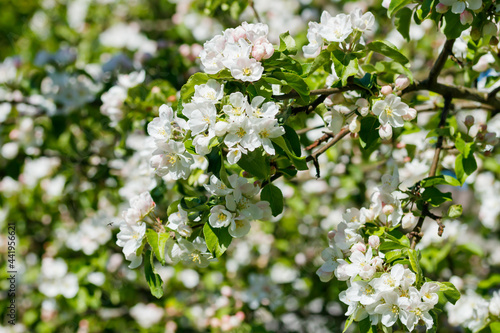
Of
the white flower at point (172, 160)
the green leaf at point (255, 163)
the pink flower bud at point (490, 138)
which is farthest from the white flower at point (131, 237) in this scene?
the pink flower bud at point (490, 138)

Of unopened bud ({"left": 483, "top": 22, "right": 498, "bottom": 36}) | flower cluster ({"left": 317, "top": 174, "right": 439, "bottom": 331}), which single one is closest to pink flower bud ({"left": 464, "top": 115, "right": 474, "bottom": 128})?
unopened bud ({"left": 483, "top": 22, "right": 498, "bottom": 36})

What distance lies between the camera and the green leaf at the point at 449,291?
1.13 metres

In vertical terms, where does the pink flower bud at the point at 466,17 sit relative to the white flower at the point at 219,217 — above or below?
above

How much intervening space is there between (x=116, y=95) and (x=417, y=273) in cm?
127

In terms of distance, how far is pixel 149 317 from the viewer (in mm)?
2719

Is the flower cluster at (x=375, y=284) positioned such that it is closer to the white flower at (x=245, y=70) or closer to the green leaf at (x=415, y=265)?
the green leaf at (x=415, y=265)

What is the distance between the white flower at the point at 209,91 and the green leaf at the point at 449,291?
677 millimetres

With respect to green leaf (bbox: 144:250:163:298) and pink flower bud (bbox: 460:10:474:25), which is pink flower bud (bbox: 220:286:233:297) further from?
pink flower bud (bbox: 460:10:474:25)

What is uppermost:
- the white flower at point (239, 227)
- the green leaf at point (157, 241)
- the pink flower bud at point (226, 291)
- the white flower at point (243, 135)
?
the white flower at point (243, 135)

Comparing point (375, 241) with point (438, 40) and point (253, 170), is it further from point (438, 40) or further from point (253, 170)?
point (438, 40)

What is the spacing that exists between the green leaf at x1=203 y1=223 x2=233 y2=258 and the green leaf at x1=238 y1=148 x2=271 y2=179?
0.17 metres

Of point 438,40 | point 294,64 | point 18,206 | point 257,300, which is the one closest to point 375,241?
point 294,64

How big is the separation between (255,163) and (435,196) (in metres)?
0.53

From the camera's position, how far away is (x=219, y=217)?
3.76 ft
